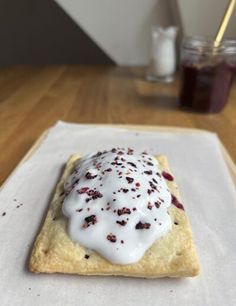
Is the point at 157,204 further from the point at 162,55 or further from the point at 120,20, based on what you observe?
the point at 120,20

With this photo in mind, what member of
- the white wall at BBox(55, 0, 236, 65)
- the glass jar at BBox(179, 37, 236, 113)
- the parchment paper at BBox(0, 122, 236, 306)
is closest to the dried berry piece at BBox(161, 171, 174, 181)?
the parchment paper at BBox(0, 122, 236, 306)

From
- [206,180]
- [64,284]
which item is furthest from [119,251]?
[206,180]

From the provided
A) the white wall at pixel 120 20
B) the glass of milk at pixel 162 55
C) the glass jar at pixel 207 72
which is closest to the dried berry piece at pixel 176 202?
the glass jar at pixel 207 72

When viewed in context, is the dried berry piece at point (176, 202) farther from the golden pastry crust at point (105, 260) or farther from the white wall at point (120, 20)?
the white wall at point (120, 20)

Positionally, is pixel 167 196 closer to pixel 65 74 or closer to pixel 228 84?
pixel 228 84

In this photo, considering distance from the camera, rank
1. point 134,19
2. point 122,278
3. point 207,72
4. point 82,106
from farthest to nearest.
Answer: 1. point 134,19
2. point 82,106
3. point 207,72
4. point 122,278

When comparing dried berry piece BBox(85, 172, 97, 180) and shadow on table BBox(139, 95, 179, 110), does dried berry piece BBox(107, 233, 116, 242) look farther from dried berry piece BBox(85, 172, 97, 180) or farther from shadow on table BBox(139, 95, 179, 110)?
shadow on table BBox(139, 95, 179, 110)

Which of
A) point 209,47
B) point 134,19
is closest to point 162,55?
point 134,19
